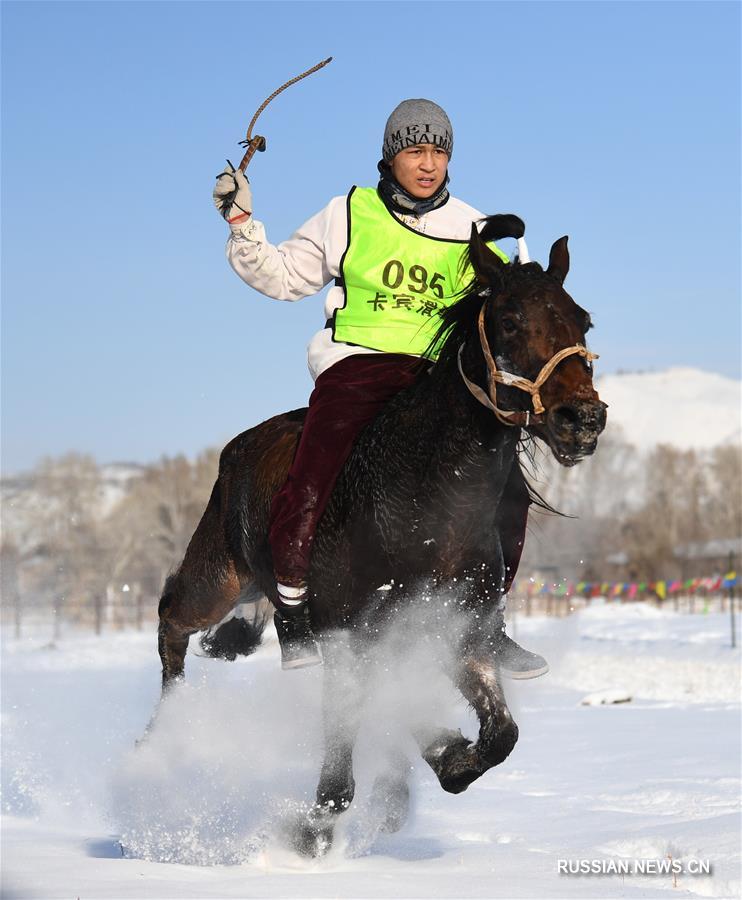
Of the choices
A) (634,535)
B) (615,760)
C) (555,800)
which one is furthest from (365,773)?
(634,535)

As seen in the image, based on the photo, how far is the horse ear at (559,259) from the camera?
16.7 feet

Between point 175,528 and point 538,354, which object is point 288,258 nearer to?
point 538,354

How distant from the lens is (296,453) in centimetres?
585

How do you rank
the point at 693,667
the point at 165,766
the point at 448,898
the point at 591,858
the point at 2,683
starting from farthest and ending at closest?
the point at 693,667 → the point at 2,683 → the point at 165,766 → the point at 591,858 → the point at 448,898

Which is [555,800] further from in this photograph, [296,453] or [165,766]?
[296,453]

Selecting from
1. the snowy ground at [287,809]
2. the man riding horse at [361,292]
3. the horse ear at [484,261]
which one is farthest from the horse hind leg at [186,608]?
the horse ear at [484,261]

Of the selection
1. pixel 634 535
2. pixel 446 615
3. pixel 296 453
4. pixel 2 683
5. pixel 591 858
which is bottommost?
pixel 634 535

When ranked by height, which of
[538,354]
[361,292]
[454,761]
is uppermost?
[361,292]

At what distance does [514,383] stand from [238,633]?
3487 mm

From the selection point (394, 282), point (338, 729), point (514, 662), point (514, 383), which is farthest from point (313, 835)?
point (394, 282)

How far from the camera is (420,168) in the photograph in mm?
6047

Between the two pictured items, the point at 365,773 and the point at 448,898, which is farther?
the point at 365,773

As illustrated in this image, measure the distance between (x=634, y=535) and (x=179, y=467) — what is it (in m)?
26.7

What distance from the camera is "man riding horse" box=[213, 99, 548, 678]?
5.65 metres
